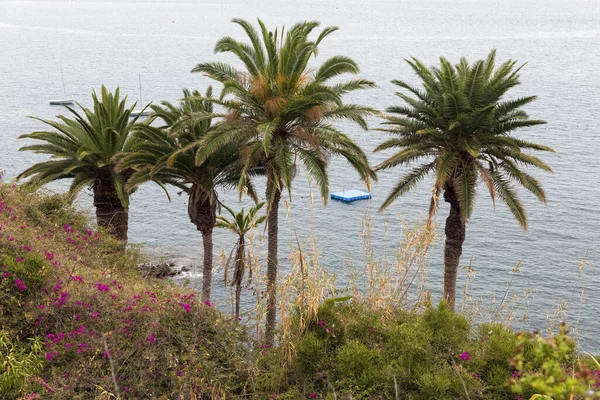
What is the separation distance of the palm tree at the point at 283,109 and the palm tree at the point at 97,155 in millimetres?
6056

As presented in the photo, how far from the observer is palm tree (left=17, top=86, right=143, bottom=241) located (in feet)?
86.7

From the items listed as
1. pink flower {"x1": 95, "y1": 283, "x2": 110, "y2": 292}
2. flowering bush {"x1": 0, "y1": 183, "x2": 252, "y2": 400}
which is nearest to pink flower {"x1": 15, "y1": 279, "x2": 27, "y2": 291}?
flowering bush {"x1": 0, "y1": 183, "x2": 252, "y2": 400}

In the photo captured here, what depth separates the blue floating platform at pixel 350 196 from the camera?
186 ft

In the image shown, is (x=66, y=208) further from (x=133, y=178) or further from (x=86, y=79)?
(x=86, y=79)

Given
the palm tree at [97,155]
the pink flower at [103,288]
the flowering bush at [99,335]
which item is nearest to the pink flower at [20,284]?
the flowering bush at [99,335]

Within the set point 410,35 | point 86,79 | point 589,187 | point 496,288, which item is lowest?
point 496,288

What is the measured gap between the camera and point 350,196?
5691cm

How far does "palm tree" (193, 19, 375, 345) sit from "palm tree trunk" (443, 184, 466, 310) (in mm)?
4711

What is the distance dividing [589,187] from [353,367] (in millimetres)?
51440

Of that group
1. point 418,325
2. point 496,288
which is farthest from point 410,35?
point 418,325

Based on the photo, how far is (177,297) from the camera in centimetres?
1606

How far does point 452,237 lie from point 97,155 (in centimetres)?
1480

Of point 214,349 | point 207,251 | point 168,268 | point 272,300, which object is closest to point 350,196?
point 168,268

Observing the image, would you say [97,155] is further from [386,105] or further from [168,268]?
[386,105]
